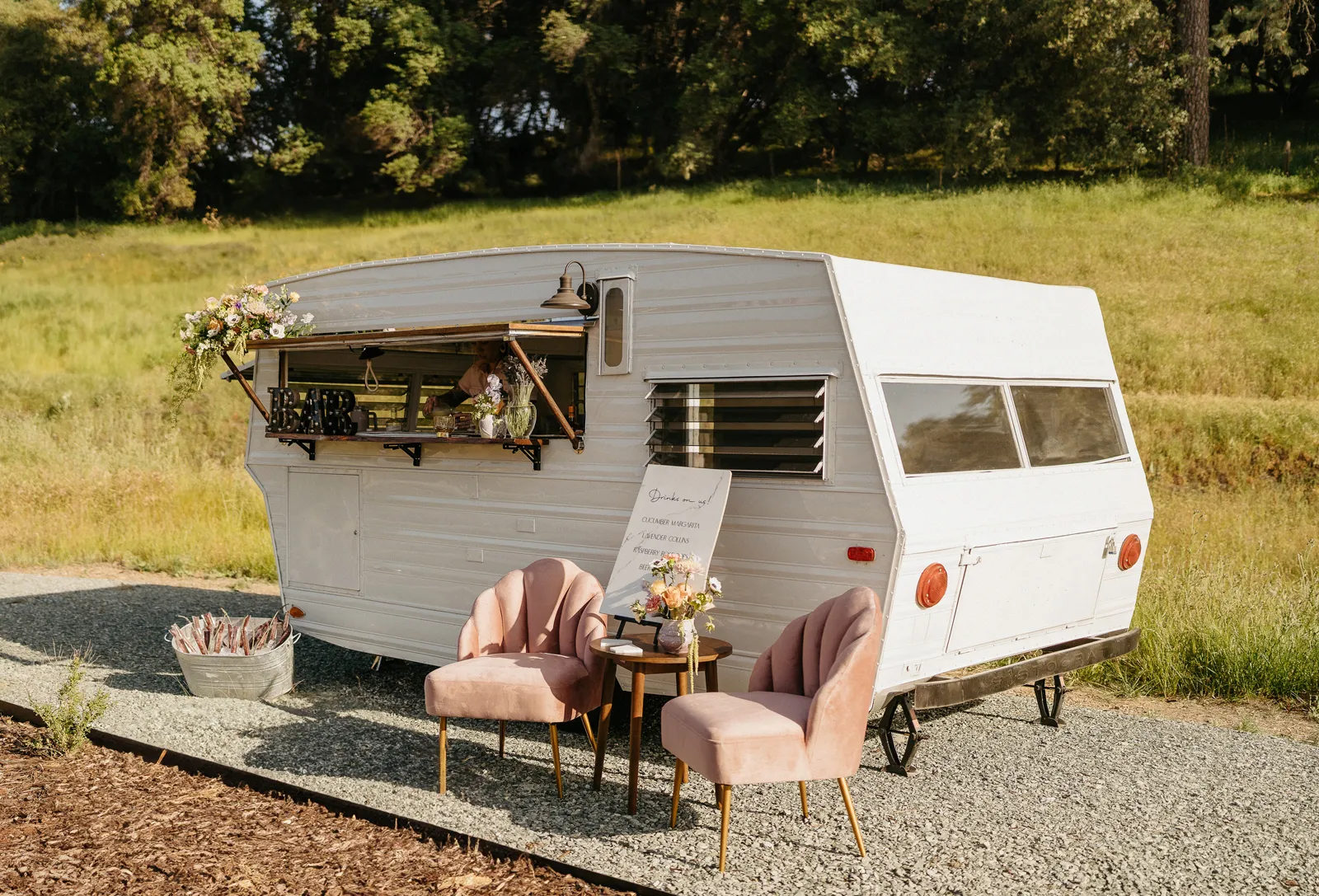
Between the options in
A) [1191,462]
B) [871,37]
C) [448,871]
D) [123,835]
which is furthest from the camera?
[871,37]

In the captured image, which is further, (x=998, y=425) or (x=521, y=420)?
(x=521, y=420)

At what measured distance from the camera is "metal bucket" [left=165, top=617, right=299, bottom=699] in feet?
24.3

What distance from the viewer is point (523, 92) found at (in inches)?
1694

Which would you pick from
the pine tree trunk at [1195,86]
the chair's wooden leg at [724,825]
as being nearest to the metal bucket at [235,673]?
the chair's wooden leg at [724,825]

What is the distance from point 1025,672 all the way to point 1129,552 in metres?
1.34

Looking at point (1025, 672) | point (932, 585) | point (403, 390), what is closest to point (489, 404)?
point (403, 390)

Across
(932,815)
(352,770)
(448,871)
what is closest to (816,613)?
(932,815)

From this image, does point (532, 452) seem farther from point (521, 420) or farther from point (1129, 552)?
point (1129, 552)

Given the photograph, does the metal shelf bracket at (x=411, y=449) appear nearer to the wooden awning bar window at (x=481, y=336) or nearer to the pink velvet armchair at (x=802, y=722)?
the wooden awning bar window at (x=481, y=336)

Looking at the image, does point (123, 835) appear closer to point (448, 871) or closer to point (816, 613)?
point (448, 871)

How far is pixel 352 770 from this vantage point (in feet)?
19.8

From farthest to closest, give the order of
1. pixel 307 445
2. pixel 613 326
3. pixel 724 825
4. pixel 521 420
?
1. pixel 307 445
2. pixel 521 420
3. pixel 613 326
4. pixel 724 825

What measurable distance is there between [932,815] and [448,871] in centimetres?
223

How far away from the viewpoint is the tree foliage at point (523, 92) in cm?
3450
